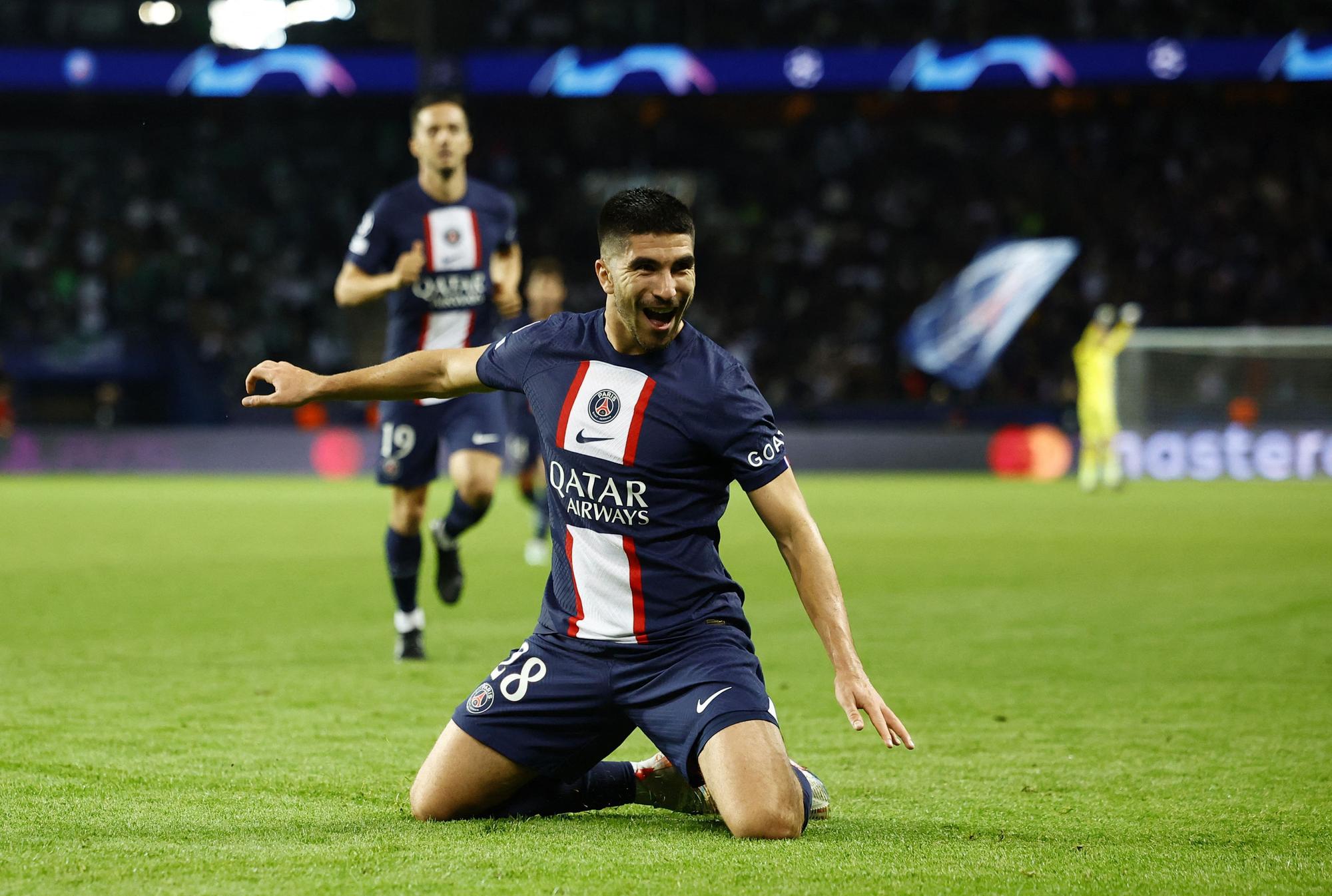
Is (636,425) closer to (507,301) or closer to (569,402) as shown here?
(569,402)

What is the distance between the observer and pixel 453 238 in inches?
295

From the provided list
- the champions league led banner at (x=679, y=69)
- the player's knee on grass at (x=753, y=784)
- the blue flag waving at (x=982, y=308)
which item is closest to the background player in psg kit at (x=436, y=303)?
the player's knee on grass at (x=753, y=784)

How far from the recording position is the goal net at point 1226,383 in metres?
24.5

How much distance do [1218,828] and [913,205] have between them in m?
28.1

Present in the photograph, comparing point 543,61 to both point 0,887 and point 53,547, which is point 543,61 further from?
A: point 0,887

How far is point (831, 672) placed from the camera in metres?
7.00

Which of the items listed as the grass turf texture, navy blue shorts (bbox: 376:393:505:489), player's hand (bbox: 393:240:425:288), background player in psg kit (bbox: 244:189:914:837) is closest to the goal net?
the grass turf texture

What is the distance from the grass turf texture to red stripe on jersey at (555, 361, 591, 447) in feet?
3.23

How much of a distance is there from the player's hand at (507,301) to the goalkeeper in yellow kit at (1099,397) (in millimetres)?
15192

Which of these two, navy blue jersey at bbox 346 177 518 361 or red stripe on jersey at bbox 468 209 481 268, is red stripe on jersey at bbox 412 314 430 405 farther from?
red stripe on jersey at bbox 468 209 481 268

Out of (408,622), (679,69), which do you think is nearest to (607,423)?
(408,622)

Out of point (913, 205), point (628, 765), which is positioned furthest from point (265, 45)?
point (628, 765)

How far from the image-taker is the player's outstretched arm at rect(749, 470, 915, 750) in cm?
372

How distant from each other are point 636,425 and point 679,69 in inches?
1016
